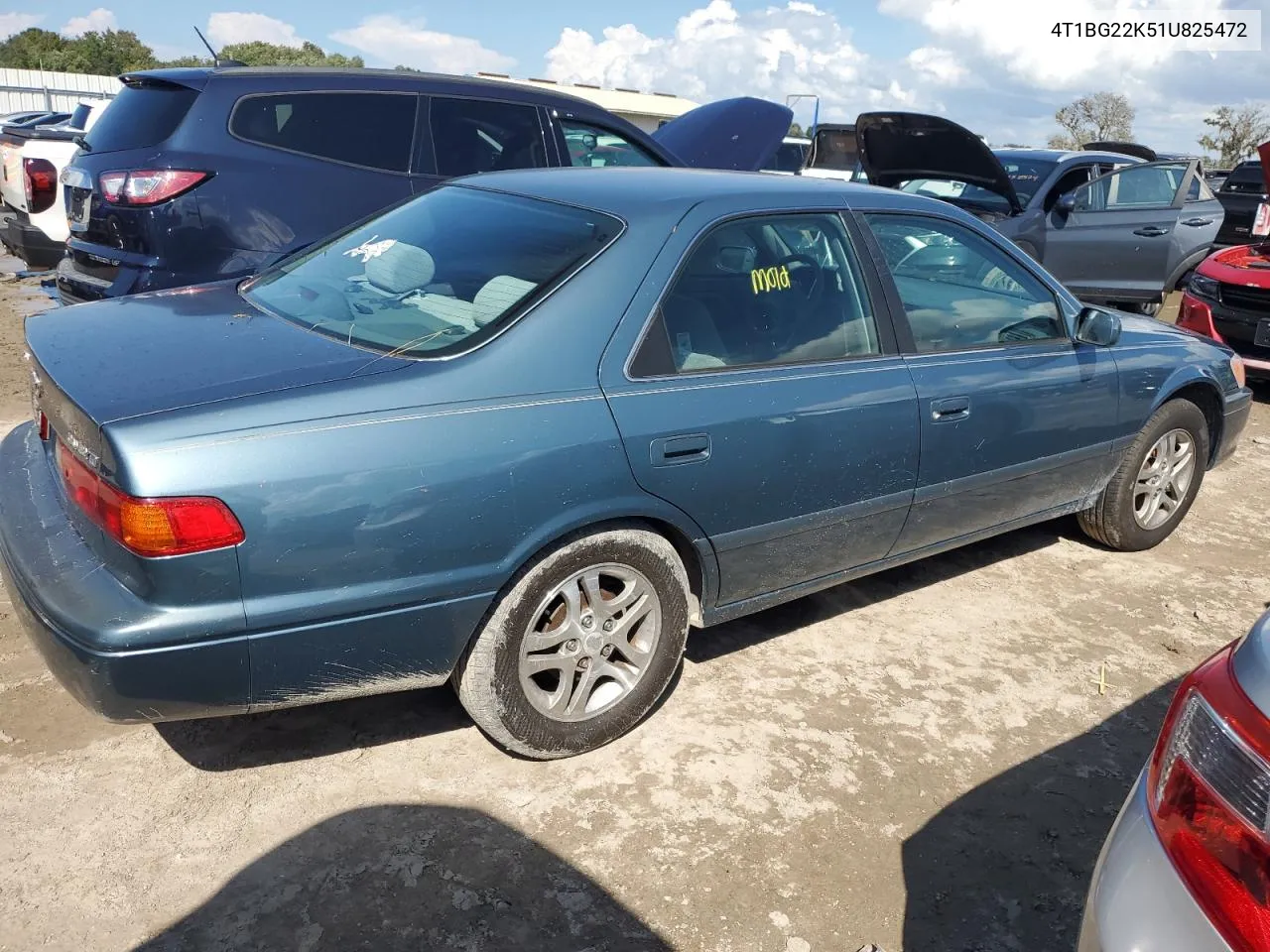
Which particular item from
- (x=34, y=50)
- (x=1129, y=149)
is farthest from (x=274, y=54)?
(x=1129, y=149)

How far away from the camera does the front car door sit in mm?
3502

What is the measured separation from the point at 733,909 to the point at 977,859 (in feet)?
2.25

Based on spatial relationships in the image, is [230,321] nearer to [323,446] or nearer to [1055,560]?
[323,446]

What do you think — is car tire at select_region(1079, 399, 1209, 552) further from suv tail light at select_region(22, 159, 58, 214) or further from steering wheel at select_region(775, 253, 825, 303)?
suv tail light at select_region(22, 159, 58, 214)

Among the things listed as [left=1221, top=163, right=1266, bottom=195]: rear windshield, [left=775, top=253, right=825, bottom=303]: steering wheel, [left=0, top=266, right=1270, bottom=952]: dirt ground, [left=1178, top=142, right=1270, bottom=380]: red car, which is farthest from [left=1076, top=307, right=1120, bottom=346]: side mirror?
[left=1221, top=163, right=1266, bottom=195]: rear windshield

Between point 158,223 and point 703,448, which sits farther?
Result: point 158,223

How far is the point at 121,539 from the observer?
222 centimetres

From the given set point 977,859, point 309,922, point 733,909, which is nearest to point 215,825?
point 309,922

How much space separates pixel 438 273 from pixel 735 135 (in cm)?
436

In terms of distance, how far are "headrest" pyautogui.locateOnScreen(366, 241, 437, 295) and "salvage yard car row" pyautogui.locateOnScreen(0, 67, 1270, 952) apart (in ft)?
0.05

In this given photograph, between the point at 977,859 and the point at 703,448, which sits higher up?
the point at 703,448

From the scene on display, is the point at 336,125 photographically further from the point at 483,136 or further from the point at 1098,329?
the point at 1098,329

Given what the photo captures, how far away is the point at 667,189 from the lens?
3.17 meters

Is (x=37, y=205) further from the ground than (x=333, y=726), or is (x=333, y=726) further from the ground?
(x=37, y=205)
